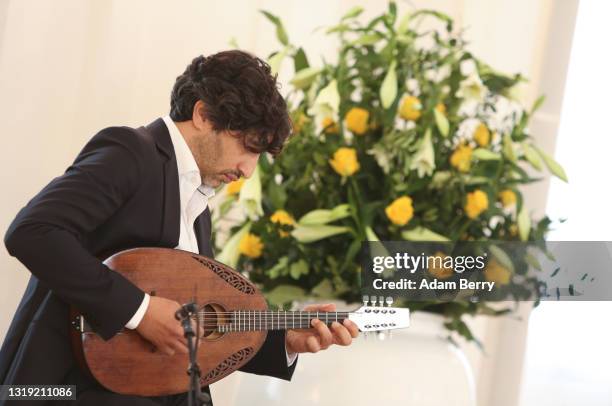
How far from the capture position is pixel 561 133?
325 cm

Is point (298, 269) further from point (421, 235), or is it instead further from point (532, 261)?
point (532, 261)

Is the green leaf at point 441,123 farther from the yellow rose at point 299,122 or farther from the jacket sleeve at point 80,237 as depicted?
the jacket sleeve at point 80,237

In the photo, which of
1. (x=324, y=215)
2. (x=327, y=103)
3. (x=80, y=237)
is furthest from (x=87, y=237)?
(x=327, y=103)

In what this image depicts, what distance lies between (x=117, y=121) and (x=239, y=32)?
557mm

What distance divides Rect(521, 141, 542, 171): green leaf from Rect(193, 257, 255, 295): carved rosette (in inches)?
36.3

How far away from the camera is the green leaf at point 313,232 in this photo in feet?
7.72

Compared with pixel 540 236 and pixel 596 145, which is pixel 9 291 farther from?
pixel 596 145

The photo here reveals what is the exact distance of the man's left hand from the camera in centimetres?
210

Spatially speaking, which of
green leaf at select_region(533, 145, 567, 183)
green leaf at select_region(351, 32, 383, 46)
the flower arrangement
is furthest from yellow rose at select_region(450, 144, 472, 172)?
green leaf at select_region(351, 32, 383, 46)

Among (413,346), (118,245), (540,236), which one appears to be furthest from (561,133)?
(118,245)

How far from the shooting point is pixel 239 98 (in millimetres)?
2002

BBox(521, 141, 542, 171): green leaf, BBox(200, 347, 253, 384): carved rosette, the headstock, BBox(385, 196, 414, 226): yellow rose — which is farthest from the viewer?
BBox(521, 141, 542, 171): green leaf

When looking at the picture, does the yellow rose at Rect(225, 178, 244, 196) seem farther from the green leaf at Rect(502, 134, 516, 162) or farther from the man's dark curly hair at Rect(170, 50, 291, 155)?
the green leaf at Rect(502, 134, 516, 162)

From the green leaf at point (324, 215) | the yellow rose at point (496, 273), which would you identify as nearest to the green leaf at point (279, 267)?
the green leaf at point (324, 215)
